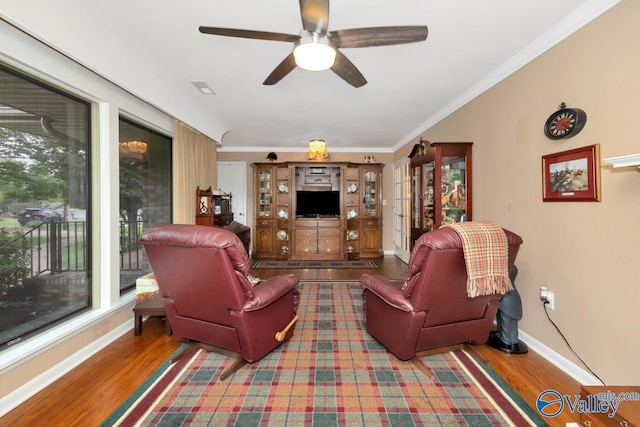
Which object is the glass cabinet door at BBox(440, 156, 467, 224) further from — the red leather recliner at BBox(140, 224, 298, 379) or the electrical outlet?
the red leather recliner at BBox(140, 224, 298, 379)

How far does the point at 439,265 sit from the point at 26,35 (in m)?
3.10

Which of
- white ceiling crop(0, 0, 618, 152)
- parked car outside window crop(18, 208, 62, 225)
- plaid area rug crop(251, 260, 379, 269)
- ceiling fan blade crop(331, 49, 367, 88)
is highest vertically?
white ceiling crop(0, 0, 618, 152)

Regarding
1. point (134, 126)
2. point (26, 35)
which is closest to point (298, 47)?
point (26, 35)

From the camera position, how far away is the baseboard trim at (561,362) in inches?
78.2

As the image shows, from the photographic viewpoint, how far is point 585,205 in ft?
6.62

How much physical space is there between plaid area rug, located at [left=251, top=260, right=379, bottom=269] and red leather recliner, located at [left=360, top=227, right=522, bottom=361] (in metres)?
3.26

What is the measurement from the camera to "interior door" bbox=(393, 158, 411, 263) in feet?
18.5

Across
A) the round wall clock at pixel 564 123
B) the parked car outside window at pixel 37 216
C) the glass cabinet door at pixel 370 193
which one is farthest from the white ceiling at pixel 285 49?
the glass cabinet door at pixel 370 193

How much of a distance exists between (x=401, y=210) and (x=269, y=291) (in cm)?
458


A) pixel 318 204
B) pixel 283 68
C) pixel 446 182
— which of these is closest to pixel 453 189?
pixel 446 182

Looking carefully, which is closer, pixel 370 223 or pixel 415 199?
pixel 415 199

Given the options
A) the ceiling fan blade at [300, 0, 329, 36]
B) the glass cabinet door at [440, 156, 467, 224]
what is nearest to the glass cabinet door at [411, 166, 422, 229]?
the glass cabinet door at [440, 156, 467, 224]

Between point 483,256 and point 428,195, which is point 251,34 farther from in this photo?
point 428,195

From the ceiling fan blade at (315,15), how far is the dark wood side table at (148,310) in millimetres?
2642
